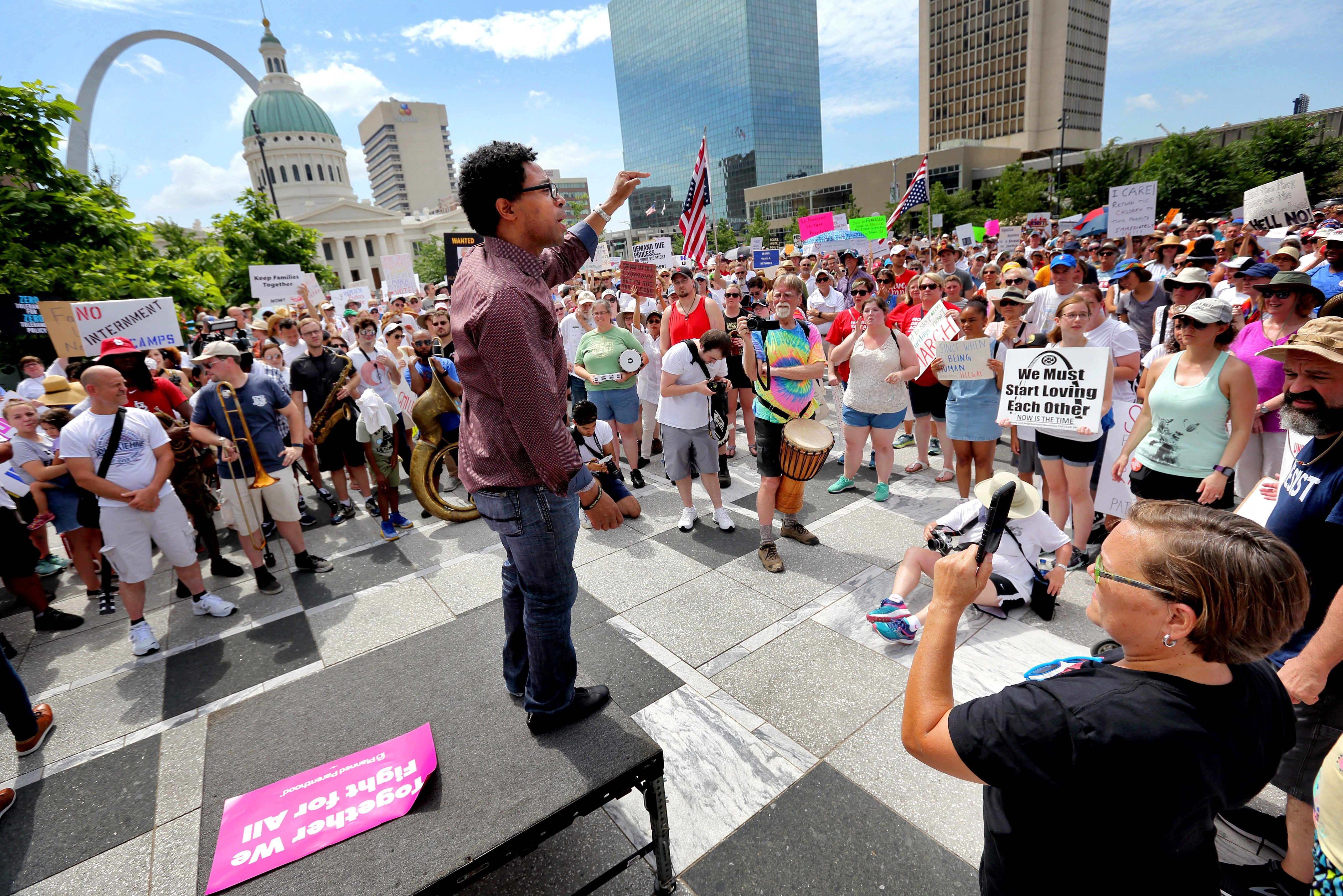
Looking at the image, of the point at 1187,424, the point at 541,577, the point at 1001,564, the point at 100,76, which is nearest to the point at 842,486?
the point at 1001,564

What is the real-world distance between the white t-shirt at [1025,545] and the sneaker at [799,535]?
1.45 metres

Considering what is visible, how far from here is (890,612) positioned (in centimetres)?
378

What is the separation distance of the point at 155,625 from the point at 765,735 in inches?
193

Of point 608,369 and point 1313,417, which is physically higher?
point 1313,417

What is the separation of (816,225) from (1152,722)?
18.3 metres

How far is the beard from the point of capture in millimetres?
2117

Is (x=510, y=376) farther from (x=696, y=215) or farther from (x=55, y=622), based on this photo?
(x=696, y=215)

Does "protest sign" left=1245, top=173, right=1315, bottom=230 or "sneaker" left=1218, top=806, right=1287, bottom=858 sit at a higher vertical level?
"protest sign" left=1245, top=173, right=1315, bottom=230

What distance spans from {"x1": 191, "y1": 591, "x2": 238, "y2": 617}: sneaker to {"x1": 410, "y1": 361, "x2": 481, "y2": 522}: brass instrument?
5.99ft

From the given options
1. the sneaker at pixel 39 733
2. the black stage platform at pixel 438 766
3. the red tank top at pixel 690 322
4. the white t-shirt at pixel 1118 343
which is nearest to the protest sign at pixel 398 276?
the red tank top at pixel 690 322

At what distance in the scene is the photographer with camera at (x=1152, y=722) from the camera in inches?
45.4

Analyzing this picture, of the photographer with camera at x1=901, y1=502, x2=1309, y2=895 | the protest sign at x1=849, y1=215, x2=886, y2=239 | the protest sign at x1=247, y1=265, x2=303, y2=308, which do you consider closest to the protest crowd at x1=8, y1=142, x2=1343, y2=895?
the photographer with camera at x1=901, y1=502, x2=1309, y2=895

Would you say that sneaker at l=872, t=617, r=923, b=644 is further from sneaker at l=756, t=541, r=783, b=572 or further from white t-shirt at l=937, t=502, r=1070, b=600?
sneaker at l=756, t=541, r=783, b=572

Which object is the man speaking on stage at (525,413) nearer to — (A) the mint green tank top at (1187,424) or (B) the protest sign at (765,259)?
(A) the mint green tank top at (1187,424)
